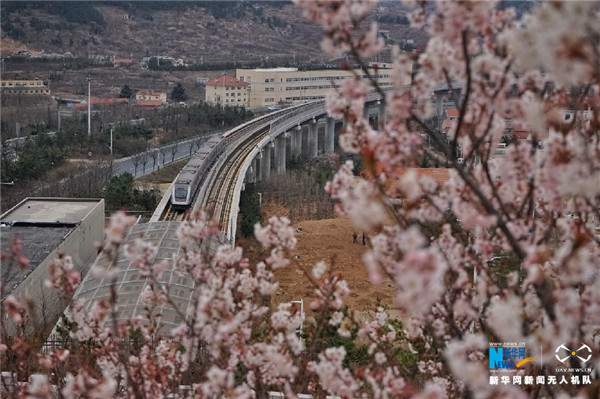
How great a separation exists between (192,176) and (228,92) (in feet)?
97.1

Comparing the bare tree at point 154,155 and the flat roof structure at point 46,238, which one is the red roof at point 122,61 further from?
the flat roof structure at point 46,238

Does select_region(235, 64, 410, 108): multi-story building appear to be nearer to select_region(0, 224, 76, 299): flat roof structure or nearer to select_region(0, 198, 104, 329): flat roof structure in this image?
select_region(0, 198, 104, 329): flat roof structure

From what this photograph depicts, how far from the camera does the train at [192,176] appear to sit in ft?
65.5

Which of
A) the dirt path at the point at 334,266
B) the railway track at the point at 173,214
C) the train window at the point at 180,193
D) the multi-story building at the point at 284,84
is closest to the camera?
the dirt path at the point at 334,266

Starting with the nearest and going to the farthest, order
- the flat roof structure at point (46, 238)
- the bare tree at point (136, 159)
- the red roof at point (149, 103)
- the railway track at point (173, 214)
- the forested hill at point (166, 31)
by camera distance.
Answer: the flat roof structure at point (46, 238) < the railway track at point (173, 214) < the bare tree at point (136, 159) < the red roof at point (149, 103) < the forested hill at point (166, 31)

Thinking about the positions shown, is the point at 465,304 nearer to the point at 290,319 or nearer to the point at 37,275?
the point at 290,319

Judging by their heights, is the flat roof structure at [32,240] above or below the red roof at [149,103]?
below

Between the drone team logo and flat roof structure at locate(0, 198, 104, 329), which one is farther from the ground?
the drone team logo

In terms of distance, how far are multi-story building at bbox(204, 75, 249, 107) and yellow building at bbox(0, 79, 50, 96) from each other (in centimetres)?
1209

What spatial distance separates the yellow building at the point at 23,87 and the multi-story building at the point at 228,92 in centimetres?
1209

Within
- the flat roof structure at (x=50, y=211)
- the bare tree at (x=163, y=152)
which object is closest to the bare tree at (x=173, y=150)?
the bare tree at (x=163, y=152)

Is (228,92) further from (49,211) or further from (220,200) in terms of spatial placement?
(49,211)

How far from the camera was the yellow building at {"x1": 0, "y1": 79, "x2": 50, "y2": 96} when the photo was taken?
5101 cm

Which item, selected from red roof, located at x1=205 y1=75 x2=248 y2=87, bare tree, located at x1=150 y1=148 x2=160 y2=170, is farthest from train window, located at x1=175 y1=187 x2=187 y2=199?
red roof, located at x1=205 y1=75 x2=248 y2=87
